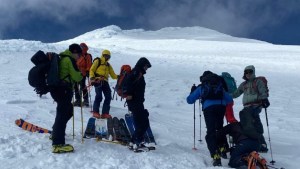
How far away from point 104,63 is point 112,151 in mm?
4399

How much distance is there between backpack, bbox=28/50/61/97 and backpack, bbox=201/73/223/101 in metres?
3.23

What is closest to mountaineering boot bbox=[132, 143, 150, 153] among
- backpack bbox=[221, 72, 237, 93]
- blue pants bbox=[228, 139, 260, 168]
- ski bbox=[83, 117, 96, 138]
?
ski bbox=[83, 117, 96, 138]

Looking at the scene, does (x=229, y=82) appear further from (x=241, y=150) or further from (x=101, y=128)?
(x=101, y=128)

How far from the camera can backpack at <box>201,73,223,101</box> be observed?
9.00m

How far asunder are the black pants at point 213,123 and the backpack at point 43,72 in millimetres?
3372

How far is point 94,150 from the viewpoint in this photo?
854cm

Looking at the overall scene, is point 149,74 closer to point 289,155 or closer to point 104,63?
point 104,63

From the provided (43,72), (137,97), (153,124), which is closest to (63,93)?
(43,72)

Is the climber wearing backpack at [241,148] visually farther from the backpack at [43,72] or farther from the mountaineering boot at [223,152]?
the backpack at [43,72]

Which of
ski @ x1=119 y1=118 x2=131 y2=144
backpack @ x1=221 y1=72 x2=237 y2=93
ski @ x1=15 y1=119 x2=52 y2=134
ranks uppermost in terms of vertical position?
backpack @ x1=221 y1=72 x2=237 y2=93

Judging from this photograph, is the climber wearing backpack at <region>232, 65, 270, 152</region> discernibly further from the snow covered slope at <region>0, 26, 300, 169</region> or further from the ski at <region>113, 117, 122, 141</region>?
the ski at <region>113, 117, 122, 141</region>

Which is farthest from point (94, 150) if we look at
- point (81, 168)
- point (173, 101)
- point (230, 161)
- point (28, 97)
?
point (173, 101)

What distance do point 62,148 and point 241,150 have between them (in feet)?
12.4

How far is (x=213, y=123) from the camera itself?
895cm
